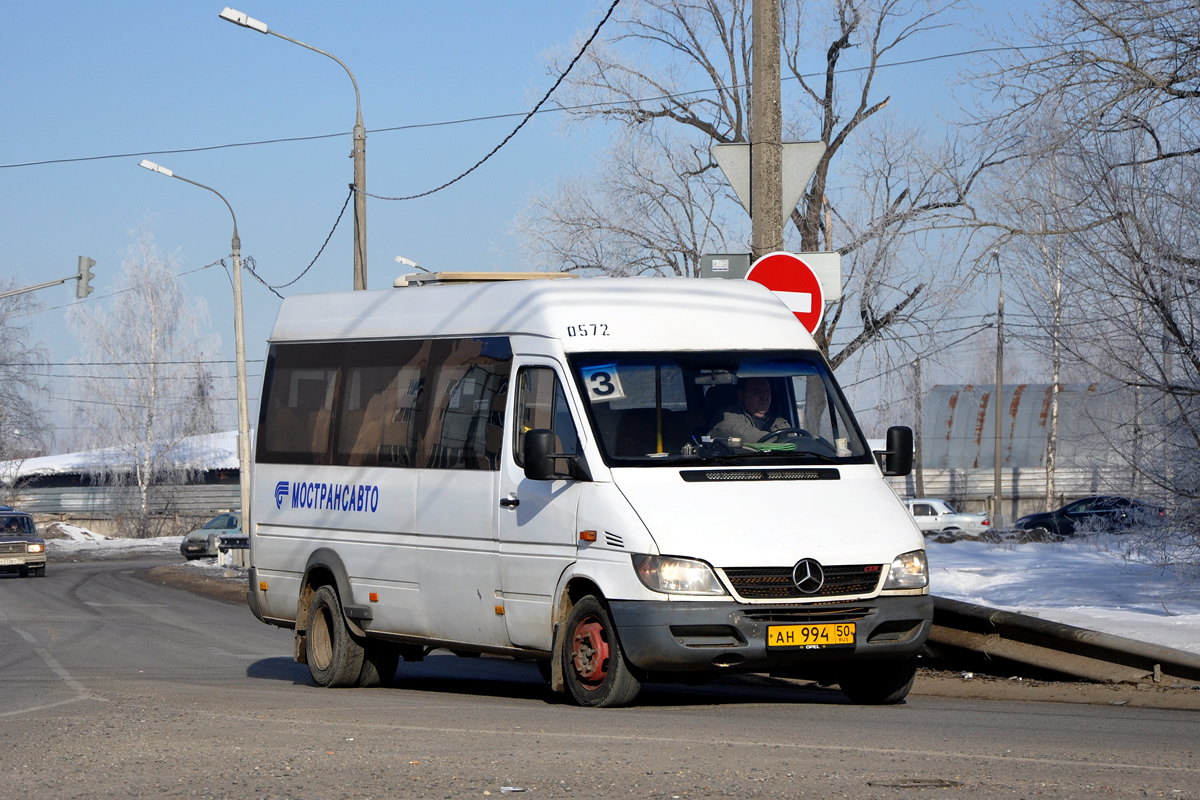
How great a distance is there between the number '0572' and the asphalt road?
7.89ft

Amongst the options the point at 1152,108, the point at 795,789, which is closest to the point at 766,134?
the point at 1152,108

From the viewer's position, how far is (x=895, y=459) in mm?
9734

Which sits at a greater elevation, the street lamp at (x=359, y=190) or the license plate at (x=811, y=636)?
the street lamp at (x=359, y=190)

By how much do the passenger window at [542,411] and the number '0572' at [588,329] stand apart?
287 mm

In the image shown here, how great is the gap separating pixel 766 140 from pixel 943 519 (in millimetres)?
39901

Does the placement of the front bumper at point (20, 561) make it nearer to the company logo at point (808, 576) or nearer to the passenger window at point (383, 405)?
the passenger window at point (383, 405)

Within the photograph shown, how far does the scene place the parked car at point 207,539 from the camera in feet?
149

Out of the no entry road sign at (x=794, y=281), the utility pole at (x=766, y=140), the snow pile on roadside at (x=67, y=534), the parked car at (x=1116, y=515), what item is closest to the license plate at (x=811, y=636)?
the no entry road sign at (x=794, y=281)

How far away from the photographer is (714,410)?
936 centimetres

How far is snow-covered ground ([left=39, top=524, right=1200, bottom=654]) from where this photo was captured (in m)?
11.8

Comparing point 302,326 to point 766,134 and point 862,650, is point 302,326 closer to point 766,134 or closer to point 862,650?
point 766,134

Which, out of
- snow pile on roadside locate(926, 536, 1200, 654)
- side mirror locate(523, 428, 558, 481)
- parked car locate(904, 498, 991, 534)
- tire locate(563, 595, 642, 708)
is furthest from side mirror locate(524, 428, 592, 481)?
parked car locate(904, 498, 991, 534)

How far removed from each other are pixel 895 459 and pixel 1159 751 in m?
3.17

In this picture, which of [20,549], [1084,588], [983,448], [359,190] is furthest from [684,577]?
[983,448]
